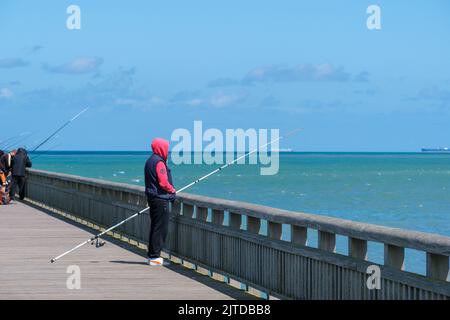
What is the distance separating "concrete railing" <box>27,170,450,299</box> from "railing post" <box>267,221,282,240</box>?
0.04ft

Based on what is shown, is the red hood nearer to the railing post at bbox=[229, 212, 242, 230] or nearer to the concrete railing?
the concrete railing

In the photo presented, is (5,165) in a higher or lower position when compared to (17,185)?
higher

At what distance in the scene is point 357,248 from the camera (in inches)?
422

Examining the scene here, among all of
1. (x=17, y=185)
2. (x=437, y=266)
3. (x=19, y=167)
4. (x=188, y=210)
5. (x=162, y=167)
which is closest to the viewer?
(x=437, y=266)

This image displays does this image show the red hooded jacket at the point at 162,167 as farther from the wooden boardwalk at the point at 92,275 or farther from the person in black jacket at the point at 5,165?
the person in black jacket at the point at 5,165

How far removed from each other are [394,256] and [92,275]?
623cm

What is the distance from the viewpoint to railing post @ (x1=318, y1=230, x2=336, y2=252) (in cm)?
1135

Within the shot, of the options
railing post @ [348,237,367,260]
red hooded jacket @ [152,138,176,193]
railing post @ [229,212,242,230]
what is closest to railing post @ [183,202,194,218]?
red hooded jacket @ [152,138,176,193]

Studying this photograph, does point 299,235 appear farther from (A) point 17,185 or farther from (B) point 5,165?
(A) point 17,185

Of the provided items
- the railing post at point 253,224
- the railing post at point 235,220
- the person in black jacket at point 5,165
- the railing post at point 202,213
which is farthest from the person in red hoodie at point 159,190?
the person in black jacket at point 5,165

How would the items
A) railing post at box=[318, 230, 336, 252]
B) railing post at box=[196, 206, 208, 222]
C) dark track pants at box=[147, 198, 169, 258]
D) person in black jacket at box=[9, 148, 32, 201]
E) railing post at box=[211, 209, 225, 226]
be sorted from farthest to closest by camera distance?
person in black jacket at box=[9, 148, 32, 201] < dark track pants at box=[147, 198, 169, 258] < railing post at box=[196, 206, 208, 222] < railing post at box=[211, 209, 225, 226] < railing post at box=[318, 230, 336, 252]

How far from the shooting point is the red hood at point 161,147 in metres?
16.0

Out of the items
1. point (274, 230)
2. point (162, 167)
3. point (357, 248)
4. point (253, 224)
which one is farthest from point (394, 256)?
point (162, 167)
